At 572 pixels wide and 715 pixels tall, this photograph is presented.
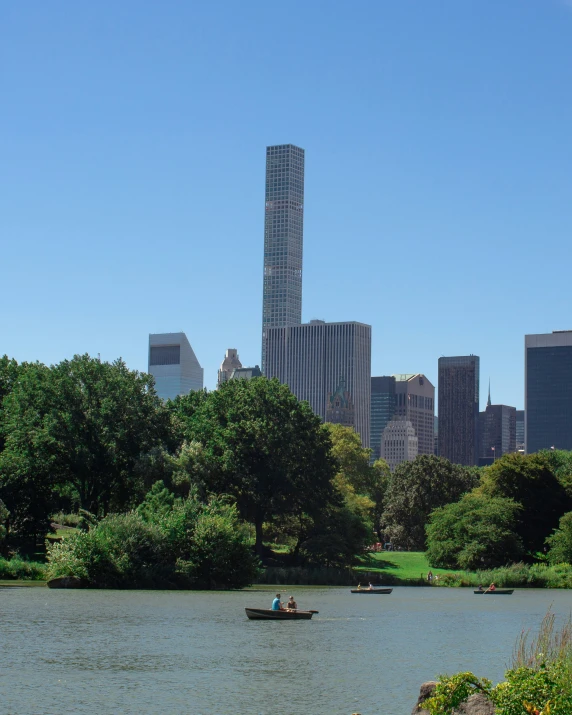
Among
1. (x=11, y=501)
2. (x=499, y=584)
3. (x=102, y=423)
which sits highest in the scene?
(x=102, y=423)

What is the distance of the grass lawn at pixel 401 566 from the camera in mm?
103719

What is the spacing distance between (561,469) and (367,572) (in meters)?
35.2

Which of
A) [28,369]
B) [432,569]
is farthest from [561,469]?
[28,369]

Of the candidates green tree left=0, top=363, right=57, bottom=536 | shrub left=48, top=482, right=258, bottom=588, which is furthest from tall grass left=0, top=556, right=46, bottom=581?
green tree left=0, top=363, right=57, bottom=536

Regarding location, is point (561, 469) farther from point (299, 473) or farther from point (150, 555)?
point (150, 555)

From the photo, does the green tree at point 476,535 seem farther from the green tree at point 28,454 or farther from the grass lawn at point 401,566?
the green tree at point 28,454

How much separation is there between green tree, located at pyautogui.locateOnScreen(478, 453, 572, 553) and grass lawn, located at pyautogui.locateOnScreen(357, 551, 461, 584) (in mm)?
10131

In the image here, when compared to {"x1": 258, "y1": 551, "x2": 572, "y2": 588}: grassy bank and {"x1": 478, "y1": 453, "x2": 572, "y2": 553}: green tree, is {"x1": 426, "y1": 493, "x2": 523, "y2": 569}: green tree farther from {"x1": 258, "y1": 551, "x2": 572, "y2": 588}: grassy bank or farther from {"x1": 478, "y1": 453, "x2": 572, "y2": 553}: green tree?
{"x1": 478, "y1": 453, "x2": 572, "y2": 553}: green tree

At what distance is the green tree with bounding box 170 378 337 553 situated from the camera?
9612 cm

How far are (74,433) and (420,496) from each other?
58.7 meters

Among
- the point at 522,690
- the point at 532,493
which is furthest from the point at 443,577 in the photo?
the point at 522,690

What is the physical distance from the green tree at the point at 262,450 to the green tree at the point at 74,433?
5.94m

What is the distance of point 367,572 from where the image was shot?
332 ft

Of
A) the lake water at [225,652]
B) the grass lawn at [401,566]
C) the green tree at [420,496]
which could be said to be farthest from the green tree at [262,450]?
the green tree at [420,496]
